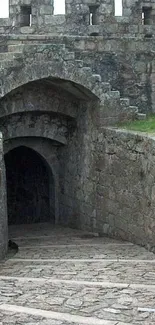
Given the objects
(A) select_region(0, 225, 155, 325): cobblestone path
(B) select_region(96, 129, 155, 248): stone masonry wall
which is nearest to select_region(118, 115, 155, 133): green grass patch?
(B) select_region(96, 129, 155, 248): stone masonry wall

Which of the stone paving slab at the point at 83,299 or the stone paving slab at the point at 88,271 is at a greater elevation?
the stone paving slab at the point at 88,271

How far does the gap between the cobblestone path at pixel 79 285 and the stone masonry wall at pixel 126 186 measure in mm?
349

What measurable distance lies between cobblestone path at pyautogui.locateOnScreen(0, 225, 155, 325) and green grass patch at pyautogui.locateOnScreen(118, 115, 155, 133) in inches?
78.2

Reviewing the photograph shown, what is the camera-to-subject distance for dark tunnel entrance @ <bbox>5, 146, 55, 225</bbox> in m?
14.6

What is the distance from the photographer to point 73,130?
503 inches

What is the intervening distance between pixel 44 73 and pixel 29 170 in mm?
5165

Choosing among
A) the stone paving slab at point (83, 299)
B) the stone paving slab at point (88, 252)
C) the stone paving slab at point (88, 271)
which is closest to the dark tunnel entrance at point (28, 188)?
the stone paving slab at point (88, 252)

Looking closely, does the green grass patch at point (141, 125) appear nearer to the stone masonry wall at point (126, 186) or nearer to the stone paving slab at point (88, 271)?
the stone masonry wall at point (126, 186)

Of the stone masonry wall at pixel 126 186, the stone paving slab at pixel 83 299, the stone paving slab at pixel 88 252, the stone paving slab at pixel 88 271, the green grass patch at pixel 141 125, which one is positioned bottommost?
the stone paving slab at pixel 83 299

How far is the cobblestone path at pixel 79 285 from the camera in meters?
5.92

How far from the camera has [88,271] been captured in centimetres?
798

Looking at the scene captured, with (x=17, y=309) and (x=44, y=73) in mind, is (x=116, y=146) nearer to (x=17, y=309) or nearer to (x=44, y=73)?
(x=44, y=73)

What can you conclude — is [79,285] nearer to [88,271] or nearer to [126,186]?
[88,271]

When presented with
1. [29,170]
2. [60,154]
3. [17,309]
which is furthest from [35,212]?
[17,309]
